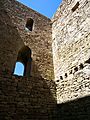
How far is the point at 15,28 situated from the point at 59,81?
402 cm

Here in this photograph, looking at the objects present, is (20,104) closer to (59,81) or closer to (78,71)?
(59,81)

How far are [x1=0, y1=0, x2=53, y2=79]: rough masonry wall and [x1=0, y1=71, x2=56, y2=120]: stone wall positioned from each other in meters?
1.39

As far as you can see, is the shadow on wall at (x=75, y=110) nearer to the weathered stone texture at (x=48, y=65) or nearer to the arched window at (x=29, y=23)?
the weathered stone texture at (x=48, y=65)

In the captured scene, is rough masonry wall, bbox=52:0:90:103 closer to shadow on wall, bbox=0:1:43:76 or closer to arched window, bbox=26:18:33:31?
shadow on wall, bbox=0:1:43:76

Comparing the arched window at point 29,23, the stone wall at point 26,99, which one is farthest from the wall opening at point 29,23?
the stone wall at point 26,99

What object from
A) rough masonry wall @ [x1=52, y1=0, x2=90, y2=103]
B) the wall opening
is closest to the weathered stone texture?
rough masonry wall @ [x1=52, y1=0, x2=90, y2=103]

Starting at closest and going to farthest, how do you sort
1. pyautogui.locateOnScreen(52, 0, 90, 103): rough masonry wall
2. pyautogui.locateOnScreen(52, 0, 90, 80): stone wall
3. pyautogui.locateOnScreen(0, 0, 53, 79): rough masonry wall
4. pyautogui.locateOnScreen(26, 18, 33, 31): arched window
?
pyautogui.locateOnScreen(52, 0, 90, 103): rough masonry wall → pyautogui.locateOnScreen(52, 0, 90, 80): stone wall → pyautogui.locateOnScreen(0, 0, 53, 79): rough masonry wall → pyautogui.locateOnScreen(26, 18, 33, 31): arched window

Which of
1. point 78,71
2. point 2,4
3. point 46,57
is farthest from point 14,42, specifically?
point 78,71

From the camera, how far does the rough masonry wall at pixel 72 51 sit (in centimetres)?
471

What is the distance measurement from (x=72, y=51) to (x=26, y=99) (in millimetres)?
2762

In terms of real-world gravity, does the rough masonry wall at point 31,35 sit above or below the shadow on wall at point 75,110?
above

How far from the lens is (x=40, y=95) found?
5.11 m

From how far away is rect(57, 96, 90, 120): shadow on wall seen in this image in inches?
157

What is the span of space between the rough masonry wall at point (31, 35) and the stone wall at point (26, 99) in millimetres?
1385
